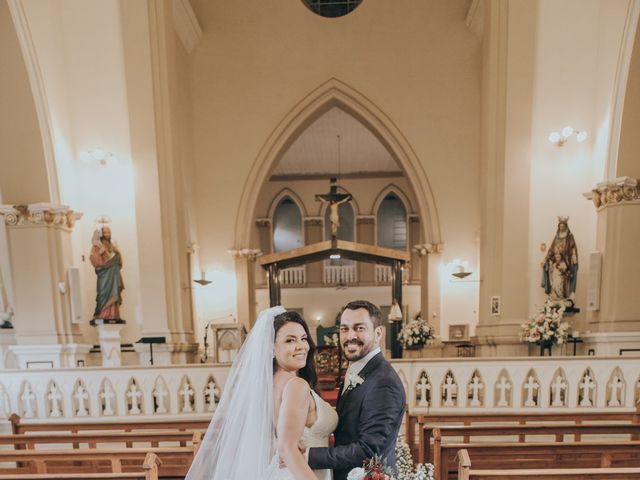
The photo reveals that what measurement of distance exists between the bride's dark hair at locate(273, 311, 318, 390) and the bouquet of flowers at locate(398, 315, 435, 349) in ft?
22.7

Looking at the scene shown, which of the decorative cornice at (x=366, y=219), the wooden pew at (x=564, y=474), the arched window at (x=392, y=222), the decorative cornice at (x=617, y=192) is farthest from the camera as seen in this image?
the arched window at (x=392, y=222)

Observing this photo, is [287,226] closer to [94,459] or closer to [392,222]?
[392,222]

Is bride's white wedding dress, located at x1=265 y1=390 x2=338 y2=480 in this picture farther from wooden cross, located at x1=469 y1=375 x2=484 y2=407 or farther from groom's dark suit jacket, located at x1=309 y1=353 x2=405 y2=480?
wooden cross, located at x1=469 y1=375 x2=484 y2=407

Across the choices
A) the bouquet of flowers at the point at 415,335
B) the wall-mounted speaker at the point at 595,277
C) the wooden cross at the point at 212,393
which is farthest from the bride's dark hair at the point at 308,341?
the bouquet of flowers at the point at 415,335

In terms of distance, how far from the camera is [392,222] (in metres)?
17.1

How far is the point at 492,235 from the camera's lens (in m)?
6.75

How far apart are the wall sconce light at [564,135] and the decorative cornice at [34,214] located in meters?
7.38

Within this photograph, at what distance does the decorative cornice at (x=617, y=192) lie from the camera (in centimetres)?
606

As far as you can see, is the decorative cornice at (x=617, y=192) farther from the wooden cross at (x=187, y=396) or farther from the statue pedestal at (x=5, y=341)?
the statue pedestal at (x=5, y=341)

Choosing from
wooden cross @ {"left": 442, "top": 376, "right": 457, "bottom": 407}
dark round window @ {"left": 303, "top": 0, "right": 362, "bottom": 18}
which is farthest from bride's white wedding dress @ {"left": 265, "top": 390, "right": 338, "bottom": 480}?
dark round window @ {"left": 303, "top": 0, "right": 362, "bottom": 18}

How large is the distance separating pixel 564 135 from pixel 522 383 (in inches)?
148

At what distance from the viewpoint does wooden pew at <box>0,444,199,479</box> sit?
304 cm

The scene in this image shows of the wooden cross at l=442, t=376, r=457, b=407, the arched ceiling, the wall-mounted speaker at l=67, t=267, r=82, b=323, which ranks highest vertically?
the arched ceiling

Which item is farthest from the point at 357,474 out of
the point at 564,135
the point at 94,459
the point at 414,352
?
the point at 414,352
